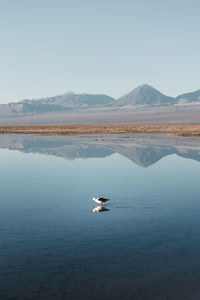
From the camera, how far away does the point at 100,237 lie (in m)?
12.6

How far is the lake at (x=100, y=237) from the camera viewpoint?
9.15 metres

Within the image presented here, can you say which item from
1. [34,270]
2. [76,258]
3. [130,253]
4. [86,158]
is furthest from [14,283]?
[86,158]

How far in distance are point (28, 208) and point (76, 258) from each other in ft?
21.6

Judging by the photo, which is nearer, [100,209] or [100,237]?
[100,237]

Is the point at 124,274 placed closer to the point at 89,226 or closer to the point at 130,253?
the point at 130,253

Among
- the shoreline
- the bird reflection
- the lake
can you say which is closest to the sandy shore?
the shoreline

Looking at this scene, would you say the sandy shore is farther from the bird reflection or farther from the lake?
the bird reflection

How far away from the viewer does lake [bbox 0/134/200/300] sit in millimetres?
9148

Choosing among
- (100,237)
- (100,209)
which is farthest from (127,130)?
(100,237)

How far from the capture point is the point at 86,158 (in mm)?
36625

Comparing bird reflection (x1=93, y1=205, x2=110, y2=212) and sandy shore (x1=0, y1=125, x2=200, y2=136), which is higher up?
sandy shore (x1=0, y1=125, x2=200, y2=136)

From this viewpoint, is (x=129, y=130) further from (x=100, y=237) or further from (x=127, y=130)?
(x=100, y=237)

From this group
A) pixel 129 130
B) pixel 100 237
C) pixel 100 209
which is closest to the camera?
pixel 100 237

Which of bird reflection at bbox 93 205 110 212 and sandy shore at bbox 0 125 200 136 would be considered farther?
sandy shore at bbox 0 125 200 136
